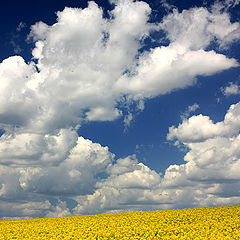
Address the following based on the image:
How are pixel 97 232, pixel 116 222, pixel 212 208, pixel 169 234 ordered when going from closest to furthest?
pixel 169 234 → pixel 97 232 → pixel 116 222 → pixel 212 208

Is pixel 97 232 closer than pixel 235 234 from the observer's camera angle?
No

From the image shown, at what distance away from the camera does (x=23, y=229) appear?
33.9 meters

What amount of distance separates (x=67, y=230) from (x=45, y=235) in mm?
2311

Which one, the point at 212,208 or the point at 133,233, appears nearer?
the point at 133,233

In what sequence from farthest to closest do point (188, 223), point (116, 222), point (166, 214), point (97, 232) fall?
point (166, 214) < point (116, 222) < point (188, 223) < point (97, 232)

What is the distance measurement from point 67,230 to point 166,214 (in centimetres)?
1236

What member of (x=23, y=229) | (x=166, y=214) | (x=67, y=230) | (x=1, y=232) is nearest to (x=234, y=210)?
(x=166, y=214)

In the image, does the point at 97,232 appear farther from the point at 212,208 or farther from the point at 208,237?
the point at 212,208

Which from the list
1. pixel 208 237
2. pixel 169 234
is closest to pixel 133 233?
pixel 169 234

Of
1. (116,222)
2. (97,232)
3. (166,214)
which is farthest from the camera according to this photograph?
(166,214)

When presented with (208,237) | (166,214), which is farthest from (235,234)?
(166,214)

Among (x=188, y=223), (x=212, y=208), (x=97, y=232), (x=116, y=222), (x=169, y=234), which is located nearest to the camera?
(x=169, y=234)

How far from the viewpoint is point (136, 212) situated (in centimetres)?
4119

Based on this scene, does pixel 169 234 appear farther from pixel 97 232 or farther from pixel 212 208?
pixel 212 208
